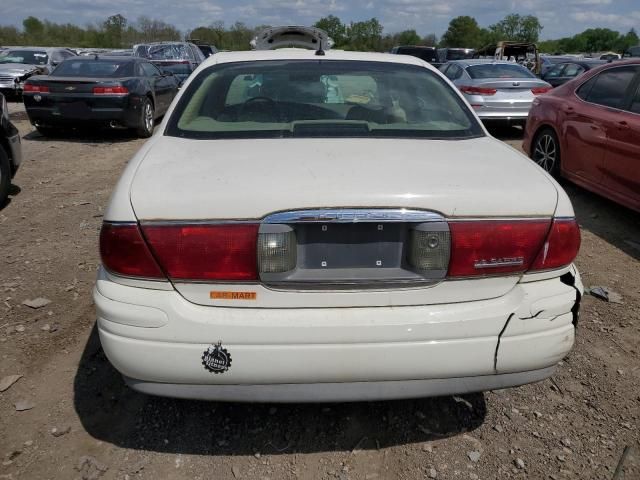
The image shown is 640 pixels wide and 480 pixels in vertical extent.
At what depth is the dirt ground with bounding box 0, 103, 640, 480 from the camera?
7.93ft

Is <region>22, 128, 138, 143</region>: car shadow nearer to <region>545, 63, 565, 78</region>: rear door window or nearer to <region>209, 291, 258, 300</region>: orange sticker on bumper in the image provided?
<region>209, 291, 258, 300</region>: orange sticker on bumper

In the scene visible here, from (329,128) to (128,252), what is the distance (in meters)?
1.20

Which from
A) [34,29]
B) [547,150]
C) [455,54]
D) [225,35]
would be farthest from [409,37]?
[547,150]

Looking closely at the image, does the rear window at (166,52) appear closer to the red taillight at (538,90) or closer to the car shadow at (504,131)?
the car shadow at (504,131)

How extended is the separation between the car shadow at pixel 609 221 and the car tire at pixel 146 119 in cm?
736

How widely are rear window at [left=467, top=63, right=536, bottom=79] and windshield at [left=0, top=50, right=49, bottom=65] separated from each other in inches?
525

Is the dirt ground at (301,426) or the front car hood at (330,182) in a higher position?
the front car hood at (330,182)

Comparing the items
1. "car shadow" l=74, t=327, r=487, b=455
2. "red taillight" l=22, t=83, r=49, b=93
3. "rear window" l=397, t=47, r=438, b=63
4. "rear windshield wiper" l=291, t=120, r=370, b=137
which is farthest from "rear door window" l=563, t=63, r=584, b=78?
"car shadow" l=74, t=327, r=487, b=455

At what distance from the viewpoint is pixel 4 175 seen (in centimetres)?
609

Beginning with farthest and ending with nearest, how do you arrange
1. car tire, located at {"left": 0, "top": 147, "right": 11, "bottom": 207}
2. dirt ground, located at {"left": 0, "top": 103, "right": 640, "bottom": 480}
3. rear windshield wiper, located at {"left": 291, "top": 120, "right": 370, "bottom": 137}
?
car tire, located at {"left": 0, "top": 147, "right": 11, "bottom": 207}, rear windshield wiper, located at {"left": 291, "top": 120, "right": 370, "bottom": 137}, dirt ground, located at {"left": 0, "top": 103, "right": 640, "bottom": 480}

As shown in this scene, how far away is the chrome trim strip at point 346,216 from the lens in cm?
202

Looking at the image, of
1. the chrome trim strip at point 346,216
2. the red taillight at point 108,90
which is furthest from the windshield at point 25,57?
the chrome trim strip at point 346,216

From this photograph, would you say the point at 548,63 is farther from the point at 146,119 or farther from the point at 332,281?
the point at 332,281

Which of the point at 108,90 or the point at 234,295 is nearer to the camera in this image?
the point at 234,295
